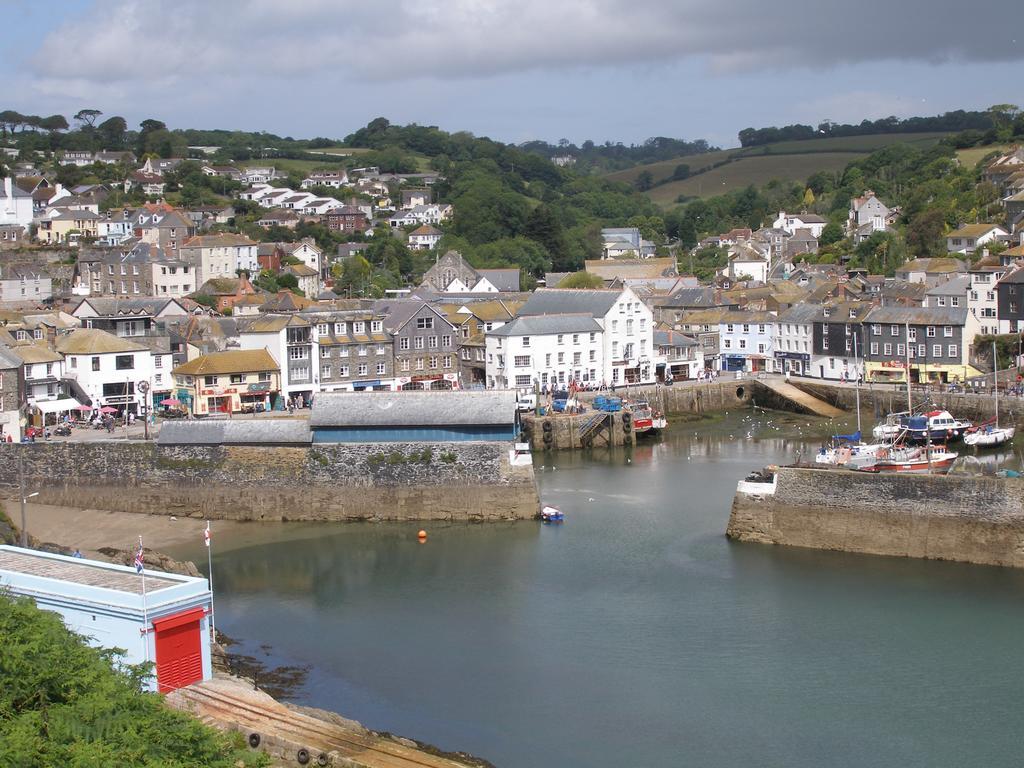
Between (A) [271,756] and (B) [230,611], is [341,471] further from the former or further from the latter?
(A) [271,756]

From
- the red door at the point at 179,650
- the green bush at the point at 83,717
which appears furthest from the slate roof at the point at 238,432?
the green bush at the point at 83,717

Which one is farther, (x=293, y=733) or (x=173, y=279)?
(x=173, y=279)

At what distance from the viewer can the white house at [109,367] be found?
34562mm

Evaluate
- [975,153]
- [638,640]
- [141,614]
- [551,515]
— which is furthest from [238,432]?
[975,153]

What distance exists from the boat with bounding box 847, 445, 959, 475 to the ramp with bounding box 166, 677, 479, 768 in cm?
1412

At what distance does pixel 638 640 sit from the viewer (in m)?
19.6

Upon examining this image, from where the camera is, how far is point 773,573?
22453mm

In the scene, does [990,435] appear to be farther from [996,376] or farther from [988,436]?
[996,376]

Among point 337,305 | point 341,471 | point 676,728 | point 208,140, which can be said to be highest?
point 208,140

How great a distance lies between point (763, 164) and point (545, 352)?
95524 mm

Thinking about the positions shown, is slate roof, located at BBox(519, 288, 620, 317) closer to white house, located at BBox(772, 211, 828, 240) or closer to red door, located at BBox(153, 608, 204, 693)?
red door, located at BBox(153, 608, 204, 693)

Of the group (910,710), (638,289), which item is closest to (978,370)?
(638,289)

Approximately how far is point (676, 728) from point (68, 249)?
49821 mm

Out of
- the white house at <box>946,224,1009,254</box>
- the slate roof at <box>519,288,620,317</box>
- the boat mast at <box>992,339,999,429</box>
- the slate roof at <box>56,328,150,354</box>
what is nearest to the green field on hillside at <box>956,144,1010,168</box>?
the white house at <box>946,224,1009,254</box>
